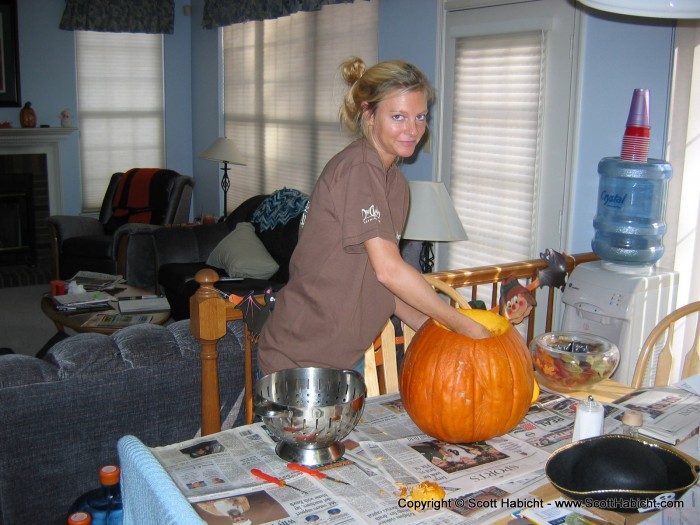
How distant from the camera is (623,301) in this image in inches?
108

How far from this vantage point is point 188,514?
3.35 feet

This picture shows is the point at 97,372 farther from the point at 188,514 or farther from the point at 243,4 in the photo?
the point at 243,4

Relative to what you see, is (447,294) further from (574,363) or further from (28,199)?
(28,199)

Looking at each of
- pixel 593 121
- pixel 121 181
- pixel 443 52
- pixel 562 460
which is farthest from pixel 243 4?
pixel 562 460

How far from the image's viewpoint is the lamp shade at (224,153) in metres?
5.96

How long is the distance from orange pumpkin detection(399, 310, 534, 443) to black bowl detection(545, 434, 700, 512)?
23 cm

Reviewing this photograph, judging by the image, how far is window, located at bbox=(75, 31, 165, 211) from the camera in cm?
Answer: 702

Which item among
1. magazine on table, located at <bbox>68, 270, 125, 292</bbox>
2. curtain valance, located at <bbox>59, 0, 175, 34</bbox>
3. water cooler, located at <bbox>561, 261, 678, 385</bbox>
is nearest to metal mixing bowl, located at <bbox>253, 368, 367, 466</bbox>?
water cooler, located at <bbox>561, 261, 678, 385</bbox>

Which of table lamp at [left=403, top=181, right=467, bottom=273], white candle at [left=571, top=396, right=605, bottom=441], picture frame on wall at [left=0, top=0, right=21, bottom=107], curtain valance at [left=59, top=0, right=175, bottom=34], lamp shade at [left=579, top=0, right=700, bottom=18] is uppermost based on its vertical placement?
curtain valance at [left=59, top=0, right=175, bottom=34]

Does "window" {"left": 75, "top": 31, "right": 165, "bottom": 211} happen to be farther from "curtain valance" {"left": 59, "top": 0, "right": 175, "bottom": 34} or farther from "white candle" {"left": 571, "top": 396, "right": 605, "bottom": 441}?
"white candle" {"left": 571, "top": 396, "right": 605, "bottom": 441}

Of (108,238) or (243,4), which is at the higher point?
(243,4)

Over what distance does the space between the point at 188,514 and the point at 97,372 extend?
128cm

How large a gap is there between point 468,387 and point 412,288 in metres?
0.23

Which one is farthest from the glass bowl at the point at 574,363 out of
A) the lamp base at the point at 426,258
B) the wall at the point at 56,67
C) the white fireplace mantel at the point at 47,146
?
the wall at the point at 56,67
